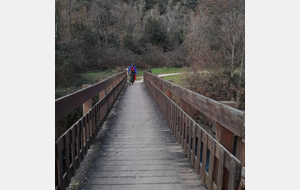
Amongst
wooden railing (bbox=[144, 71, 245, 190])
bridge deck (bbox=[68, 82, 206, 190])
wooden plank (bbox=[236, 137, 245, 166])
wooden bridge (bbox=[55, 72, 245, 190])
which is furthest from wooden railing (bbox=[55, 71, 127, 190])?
wooden plank (bbox=[236, 137, 245, 166])

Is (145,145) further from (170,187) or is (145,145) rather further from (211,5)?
(211,5)

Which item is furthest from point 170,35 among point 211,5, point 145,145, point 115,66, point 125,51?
point 145,145

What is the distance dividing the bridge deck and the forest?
11.6 m

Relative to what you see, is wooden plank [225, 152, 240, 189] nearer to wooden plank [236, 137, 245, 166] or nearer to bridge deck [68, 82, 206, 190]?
wooden plank [236, 137, 245, 166]

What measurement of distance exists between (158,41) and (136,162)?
46021 mm

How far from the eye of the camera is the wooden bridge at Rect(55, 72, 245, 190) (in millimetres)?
2129

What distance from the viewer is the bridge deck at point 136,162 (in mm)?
2709

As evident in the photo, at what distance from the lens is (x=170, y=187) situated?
2631 mm

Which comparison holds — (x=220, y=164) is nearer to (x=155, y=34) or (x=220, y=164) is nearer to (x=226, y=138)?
(x=226, y=138)

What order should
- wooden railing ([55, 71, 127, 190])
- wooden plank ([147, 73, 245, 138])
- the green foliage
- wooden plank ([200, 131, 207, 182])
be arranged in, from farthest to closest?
the green foliage < wooden plank ([200, 131, 207, 182]) < wooden railing ([55, 71, 127, 190]) < wooden plank ([147, 73, 245, 138])

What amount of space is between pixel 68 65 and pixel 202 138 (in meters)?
24.6

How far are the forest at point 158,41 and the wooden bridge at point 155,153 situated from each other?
474 inches

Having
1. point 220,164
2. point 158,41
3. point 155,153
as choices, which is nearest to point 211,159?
point 220,164

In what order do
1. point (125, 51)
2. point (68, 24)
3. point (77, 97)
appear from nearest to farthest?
point (77, 97), point (68, 24), point (125, 51)
